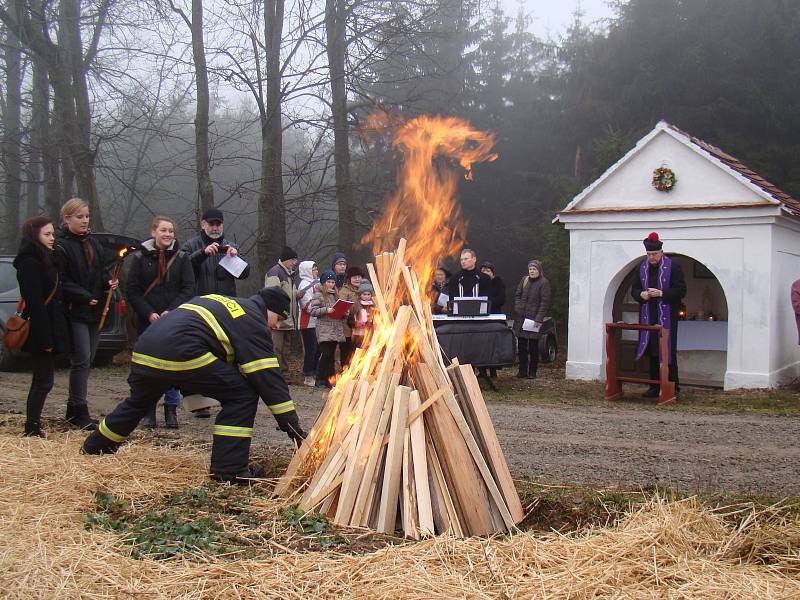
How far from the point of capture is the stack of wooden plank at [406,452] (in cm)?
453

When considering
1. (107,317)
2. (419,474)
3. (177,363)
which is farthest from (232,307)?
Answer: (107,317)

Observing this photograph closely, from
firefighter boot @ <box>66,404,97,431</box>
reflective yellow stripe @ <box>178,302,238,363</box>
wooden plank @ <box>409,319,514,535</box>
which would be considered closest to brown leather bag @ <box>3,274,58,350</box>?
firefighter boot @ <box>66,404,97,431</box>

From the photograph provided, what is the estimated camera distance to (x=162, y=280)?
7.43 metres

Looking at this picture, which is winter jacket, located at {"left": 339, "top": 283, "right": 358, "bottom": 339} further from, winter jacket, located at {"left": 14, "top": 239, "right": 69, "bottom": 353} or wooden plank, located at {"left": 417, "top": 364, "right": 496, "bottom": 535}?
wooden plank, located at {"left": 417, "top": 364, "right": 496, "bottom": 535}

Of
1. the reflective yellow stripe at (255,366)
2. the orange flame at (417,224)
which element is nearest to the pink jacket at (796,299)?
the orange flame at (417,224)

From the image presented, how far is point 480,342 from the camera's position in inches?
449

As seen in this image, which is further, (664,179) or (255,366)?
(664,179)

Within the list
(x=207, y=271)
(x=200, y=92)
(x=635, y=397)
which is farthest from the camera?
(x=200, y=92)

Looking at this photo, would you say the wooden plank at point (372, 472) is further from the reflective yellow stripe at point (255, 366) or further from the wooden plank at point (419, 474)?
the reflective yellow stripe at point (255, 366)

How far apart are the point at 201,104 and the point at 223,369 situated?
42.3 ft

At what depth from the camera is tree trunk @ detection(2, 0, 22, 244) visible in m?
19.4

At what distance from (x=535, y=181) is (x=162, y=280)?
63.7ft

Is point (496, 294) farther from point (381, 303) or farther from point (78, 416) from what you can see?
point (381, 303)

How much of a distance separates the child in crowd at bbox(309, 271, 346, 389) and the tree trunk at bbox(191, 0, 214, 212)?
5.88 metres
